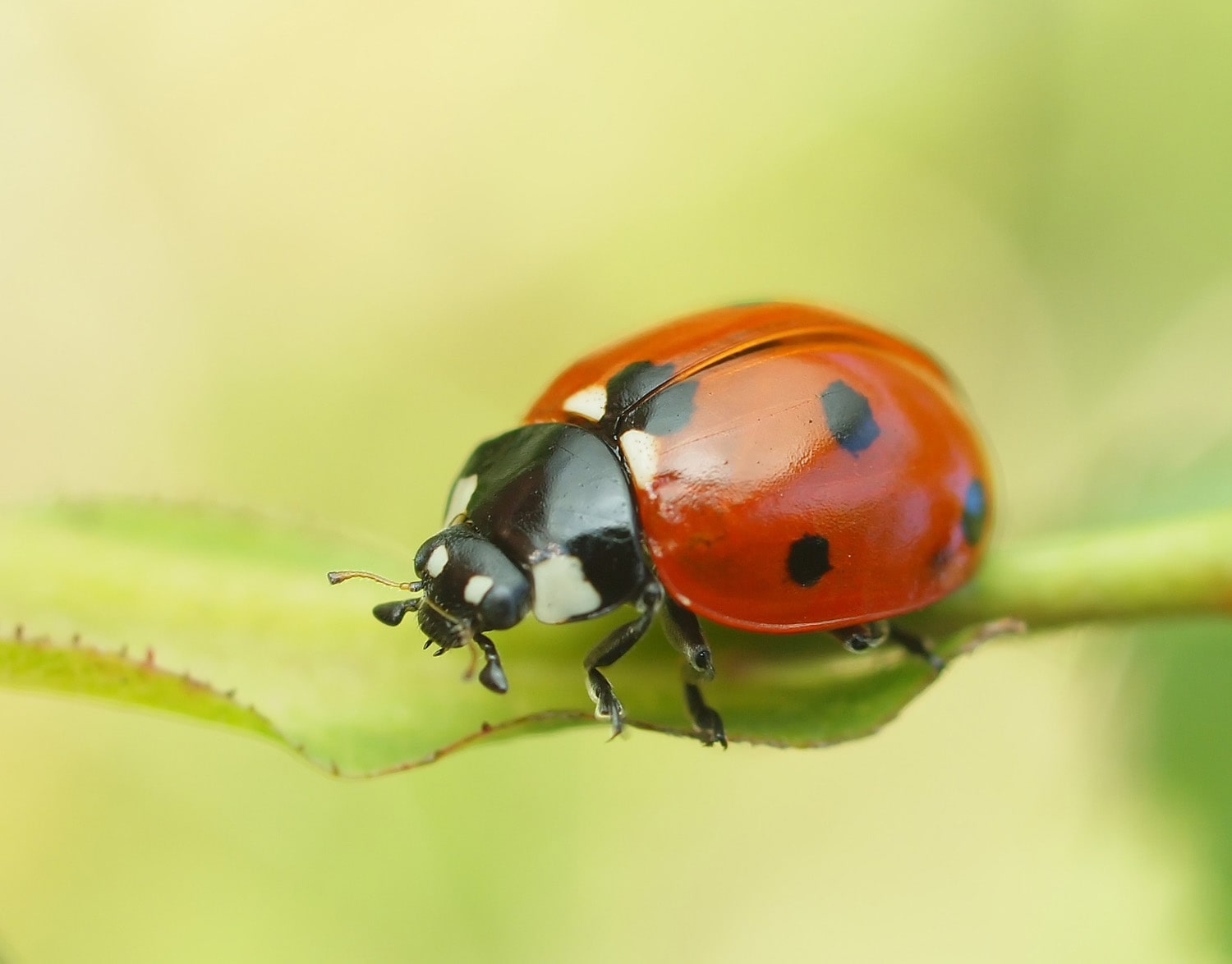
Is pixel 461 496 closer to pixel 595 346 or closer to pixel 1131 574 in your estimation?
pixel 1131 574

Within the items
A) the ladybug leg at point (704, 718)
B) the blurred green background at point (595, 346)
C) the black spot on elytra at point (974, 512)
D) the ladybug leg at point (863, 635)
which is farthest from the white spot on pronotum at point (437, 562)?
the blurred green background at point (595, 346)

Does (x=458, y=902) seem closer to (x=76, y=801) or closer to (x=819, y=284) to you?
(x=76, y=801)

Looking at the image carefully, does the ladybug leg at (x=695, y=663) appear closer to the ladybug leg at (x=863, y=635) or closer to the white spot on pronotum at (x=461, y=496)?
the ladybug leg at (x=863, y=635)

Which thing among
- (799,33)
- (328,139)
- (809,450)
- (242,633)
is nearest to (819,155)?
(799,33)

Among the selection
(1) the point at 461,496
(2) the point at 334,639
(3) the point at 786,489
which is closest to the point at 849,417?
(3) the point at 786,489

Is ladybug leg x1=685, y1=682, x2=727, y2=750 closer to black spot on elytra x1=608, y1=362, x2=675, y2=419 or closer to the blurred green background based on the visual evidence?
black spot on elytra x1=608, y1=362, x2=675, y2=419

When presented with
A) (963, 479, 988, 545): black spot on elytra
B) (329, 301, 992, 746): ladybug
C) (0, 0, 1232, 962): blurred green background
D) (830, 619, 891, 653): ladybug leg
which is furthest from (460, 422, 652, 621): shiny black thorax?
(0, 0, 1232, 962): blurred green background
